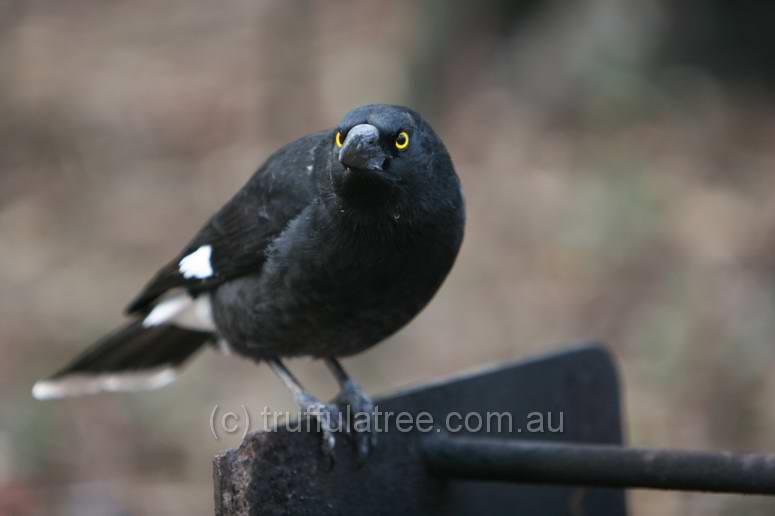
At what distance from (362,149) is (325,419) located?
2.48 feet

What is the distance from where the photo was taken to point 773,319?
21.1ft

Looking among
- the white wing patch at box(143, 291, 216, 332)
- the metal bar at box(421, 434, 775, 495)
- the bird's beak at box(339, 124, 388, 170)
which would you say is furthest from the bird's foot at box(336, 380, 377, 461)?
the white wing patch at box(143, 291, 216, 332)

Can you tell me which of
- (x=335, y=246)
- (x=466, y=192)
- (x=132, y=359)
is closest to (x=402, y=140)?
(x=335, y=246)

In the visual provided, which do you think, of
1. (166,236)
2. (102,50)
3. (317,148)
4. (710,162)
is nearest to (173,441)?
(166,236)

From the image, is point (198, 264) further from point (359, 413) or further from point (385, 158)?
point (385, 158)

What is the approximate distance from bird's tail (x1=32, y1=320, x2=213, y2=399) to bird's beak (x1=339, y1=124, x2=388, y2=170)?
168 centimetres

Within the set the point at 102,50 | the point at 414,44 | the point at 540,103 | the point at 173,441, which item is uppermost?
the point at 102,50

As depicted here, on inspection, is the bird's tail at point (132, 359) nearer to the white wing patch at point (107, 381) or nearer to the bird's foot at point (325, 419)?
the white wing patch at point (107, 381)

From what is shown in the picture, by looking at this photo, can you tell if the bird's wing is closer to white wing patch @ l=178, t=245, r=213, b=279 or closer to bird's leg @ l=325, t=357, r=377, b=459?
white wing patch @ l=178, t=245, r=213, b=279

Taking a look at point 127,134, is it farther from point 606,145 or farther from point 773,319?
point 773,319

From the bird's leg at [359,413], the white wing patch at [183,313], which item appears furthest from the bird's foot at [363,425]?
the white wing patch at [183,313]

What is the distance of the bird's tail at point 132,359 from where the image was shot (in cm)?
460

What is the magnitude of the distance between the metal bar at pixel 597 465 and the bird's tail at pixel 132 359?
1.74 meters

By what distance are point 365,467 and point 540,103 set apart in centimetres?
577
